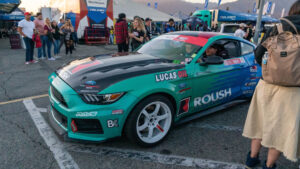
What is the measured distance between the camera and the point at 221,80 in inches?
129

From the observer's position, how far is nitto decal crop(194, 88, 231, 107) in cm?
307

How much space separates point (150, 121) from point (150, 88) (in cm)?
47

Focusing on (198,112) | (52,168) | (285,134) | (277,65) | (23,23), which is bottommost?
(52,168)

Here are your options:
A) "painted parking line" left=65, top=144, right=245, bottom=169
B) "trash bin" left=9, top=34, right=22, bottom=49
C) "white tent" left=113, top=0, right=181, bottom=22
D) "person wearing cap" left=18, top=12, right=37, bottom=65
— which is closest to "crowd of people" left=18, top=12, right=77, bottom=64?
"person wearing cap" left=18, top=12, right=37, bottom=65

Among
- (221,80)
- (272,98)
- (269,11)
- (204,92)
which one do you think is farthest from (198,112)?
(269,11)

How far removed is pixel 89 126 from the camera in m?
2.37

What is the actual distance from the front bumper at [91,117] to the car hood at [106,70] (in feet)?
0.47

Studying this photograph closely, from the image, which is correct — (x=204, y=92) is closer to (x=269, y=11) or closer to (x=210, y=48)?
(x=210, y=48)

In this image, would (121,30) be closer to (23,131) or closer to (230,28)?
(23,131)

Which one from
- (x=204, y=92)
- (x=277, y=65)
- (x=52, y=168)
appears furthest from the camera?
(x=204, y=92)

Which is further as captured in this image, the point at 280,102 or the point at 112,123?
the point at 112,123

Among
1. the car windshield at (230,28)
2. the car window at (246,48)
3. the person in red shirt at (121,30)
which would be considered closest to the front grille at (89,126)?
the car window at (246,48)

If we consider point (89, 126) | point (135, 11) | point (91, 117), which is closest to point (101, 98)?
point (91, 117)

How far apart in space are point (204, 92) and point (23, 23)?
7015mm
